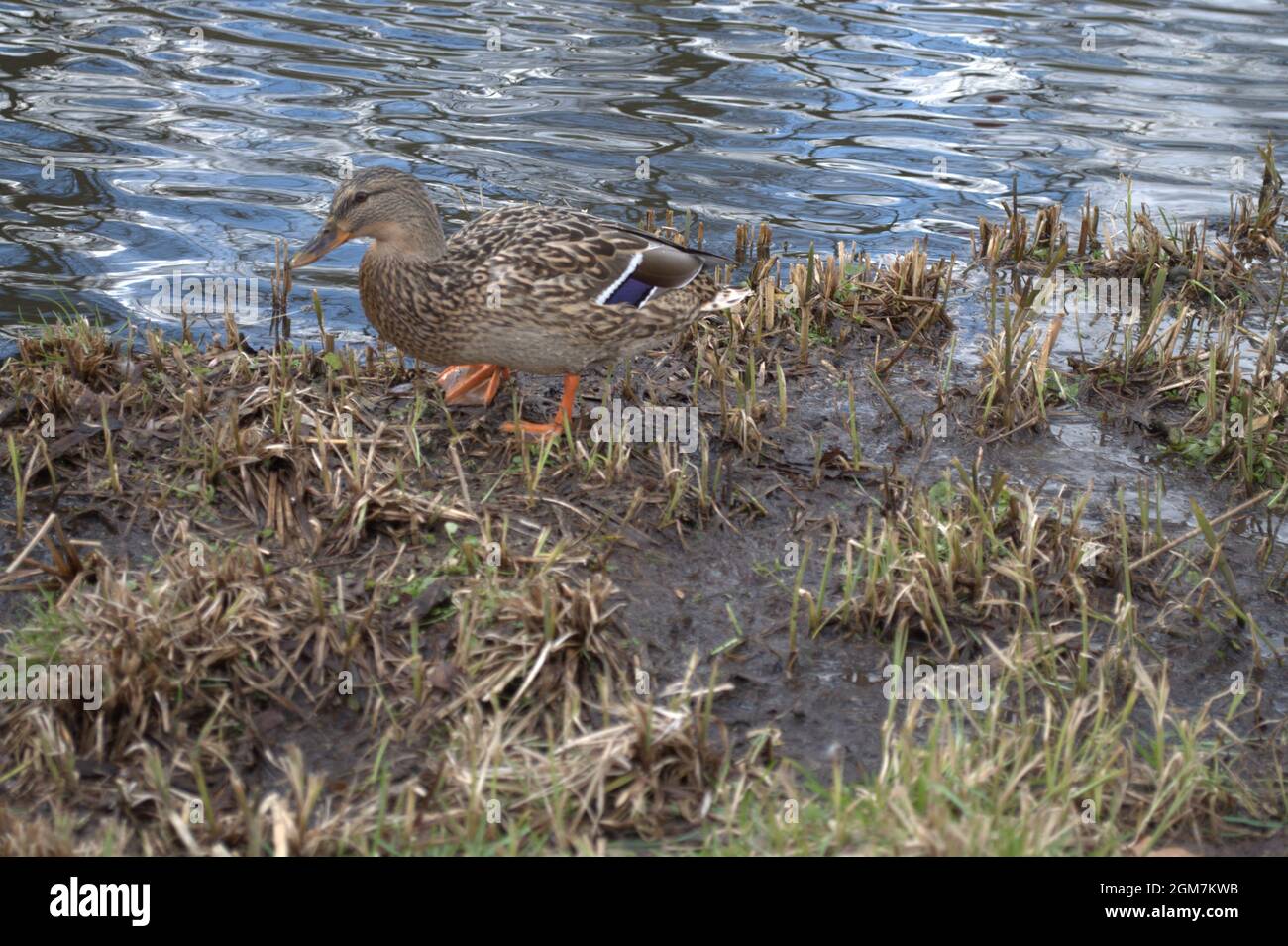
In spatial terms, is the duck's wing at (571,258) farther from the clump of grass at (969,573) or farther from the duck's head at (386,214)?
the clump of grass at (969,573)

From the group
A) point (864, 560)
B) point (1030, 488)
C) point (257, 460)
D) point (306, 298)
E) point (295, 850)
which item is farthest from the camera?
point (306, 298)

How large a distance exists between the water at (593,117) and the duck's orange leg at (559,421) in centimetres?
197

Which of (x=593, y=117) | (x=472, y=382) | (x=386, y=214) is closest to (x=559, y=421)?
(x=472, y=382)

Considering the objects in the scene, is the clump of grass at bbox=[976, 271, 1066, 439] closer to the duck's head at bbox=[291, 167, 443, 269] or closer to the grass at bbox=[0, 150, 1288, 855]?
the grass at bbox=[0, 150, 1288, 855]

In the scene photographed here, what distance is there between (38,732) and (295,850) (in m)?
0.85

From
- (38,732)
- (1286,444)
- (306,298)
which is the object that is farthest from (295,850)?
(306,298)

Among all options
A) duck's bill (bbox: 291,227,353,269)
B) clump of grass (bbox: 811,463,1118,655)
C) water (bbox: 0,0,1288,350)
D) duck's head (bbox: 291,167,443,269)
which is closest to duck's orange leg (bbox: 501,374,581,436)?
duck's head (bbox: 291,167,443,269)

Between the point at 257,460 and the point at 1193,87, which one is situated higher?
the point at 1193,87

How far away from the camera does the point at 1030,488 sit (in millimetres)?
4711

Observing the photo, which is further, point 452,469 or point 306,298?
point 306,298

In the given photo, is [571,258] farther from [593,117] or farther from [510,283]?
[593,117]

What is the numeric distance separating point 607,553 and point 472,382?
3.99ft

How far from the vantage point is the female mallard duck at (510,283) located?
456 centimetres

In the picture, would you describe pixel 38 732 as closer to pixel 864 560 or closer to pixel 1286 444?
pixel 864 560
